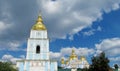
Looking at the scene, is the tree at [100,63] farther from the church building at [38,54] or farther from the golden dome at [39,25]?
the golden dome at [39,25]

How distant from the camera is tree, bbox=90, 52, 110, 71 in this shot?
3884 cm

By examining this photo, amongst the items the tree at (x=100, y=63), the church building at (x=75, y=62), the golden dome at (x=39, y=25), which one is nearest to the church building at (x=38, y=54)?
the golden dome at (x=39, y=25)

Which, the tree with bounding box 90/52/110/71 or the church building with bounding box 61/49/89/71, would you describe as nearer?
the tree with bounding box 90/52/110/71

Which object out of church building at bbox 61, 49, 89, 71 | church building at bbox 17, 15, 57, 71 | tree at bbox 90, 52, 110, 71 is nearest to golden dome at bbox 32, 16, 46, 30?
church building at bbox 17, 15, 57, 71

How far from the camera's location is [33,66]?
52969 millimetres

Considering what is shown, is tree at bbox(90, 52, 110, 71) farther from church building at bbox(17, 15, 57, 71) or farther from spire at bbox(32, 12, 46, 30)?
spire at bbox(32, 12, 46, 30)

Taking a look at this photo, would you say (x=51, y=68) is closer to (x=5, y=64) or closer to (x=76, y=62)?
(x=5, y=64)

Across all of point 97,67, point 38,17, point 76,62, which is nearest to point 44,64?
point 38,17

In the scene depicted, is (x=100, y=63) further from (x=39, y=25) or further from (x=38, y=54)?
(x=39, y=25)

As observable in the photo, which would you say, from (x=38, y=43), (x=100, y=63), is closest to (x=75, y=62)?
(x=38, y=43)

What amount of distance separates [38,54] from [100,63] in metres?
17.4

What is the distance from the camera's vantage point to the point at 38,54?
174 ft

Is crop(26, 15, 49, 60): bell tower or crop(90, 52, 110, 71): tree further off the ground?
crop(26, 15, 49, 60): bell tower

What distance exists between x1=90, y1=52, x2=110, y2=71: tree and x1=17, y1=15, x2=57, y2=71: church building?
50.1 ft
